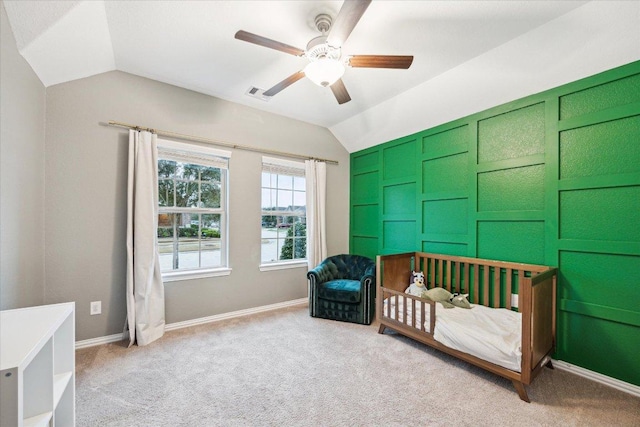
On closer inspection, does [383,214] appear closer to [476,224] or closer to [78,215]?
[476,224]

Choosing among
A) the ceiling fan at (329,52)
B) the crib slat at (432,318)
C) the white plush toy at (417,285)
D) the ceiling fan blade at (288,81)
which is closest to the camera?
the ceiling fan at (329,52)

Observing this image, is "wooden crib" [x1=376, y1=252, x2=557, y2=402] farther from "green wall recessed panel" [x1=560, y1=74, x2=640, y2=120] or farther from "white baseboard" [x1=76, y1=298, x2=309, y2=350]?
"white baseboard" [x1=76, y1=298, x2=309, y2=350]

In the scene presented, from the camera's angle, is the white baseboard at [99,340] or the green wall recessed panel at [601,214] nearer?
the green wall recessed panel at [601,214]

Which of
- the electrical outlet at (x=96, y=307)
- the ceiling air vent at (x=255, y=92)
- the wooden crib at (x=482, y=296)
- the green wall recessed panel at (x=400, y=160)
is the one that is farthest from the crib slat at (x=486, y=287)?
the electrical outlet at (x=96, y=307)

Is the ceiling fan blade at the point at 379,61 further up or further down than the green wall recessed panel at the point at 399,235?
further up

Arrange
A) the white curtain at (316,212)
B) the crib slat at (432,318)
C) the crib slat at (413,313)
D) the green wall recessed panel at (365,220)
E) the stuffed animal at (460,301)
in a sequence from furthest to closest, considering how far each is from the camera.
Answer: the green wall recessed panel at (365,220), the white curtain at (316,212), the stuffed animal at (460,301), the crib slat at (413,313), the crib slat at (432,318)

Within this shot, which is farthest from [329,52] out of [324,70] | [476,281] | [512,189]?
[476,281]

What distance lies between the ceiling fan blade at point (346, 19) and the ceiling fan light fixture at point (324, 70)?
10cm

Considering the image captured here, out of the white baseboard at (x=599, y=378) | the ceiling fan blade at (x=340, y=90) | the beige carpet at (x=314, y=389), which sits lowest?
the beige carpet at (x=314, y=389)

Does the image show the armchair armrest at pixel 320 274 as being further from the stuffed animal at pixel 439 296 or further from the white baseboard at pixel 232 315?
the stuffed animal at pixel 439 296

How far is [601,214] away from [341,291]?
237 cm

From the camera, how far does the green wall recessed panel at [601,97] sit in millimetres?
1917

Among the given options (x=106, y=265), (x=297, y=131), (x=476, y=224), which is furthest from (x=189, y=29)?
(x=476, y=224)

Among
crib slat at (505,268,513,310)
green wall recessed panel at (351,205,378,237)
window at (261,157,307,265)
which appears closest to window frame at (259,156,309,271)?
window at (261,157,307,265)
